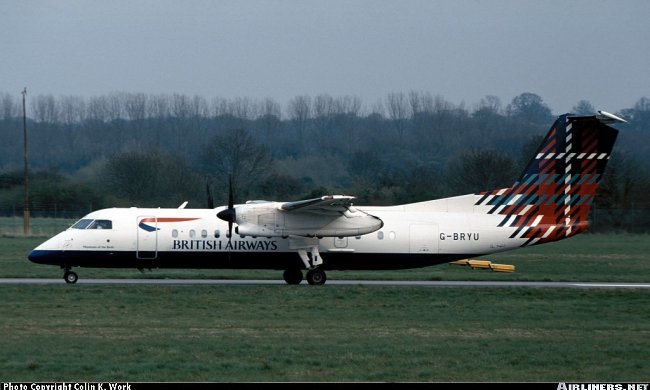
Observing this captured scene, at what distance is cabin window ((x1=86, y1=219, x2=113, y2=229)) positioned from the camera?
29.1 meters

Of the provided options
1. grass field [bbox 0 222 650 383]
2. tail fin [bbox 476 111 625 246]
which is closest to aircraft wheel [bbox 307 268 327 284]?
grass field [bbox 0 222 650 383]

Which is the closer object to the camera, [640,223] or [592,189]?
[592,189]

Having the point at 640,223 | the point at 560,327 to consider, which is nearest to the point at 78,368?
the point at 560,327

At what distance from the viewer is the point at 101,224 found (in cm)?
2919

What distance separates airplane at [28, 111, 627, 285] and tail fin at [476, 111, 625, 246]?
0.03 m

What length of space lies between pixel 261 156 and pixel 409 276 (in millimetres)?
22634

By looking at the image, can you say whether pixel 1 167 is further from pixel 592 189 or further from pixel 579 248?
pixel 592 189

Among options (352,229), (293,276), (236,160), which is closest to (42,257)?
(293,276)

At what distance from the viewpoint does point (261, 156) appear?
55625mm

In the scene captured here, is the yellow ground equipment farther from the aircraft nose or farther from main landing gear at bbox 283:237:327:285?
the aircraft nose

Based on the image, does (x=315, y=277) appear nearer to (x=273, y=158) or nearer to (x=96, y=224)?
(x=96, y=224)

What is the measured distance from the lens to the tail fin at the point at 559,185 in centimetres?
2975

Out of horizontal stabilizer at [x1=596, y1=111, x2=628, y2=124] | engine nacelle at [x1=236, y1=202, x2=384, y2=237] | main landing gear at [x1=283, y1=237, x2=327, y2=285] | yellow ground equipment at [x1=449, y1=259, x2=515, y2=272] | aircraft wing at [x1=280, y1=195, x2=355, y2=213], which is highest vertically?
horizontal stabilizer at [x1=596, y1=111, x2=628, y2=124]

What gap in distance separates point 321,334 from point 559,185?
12543mm
